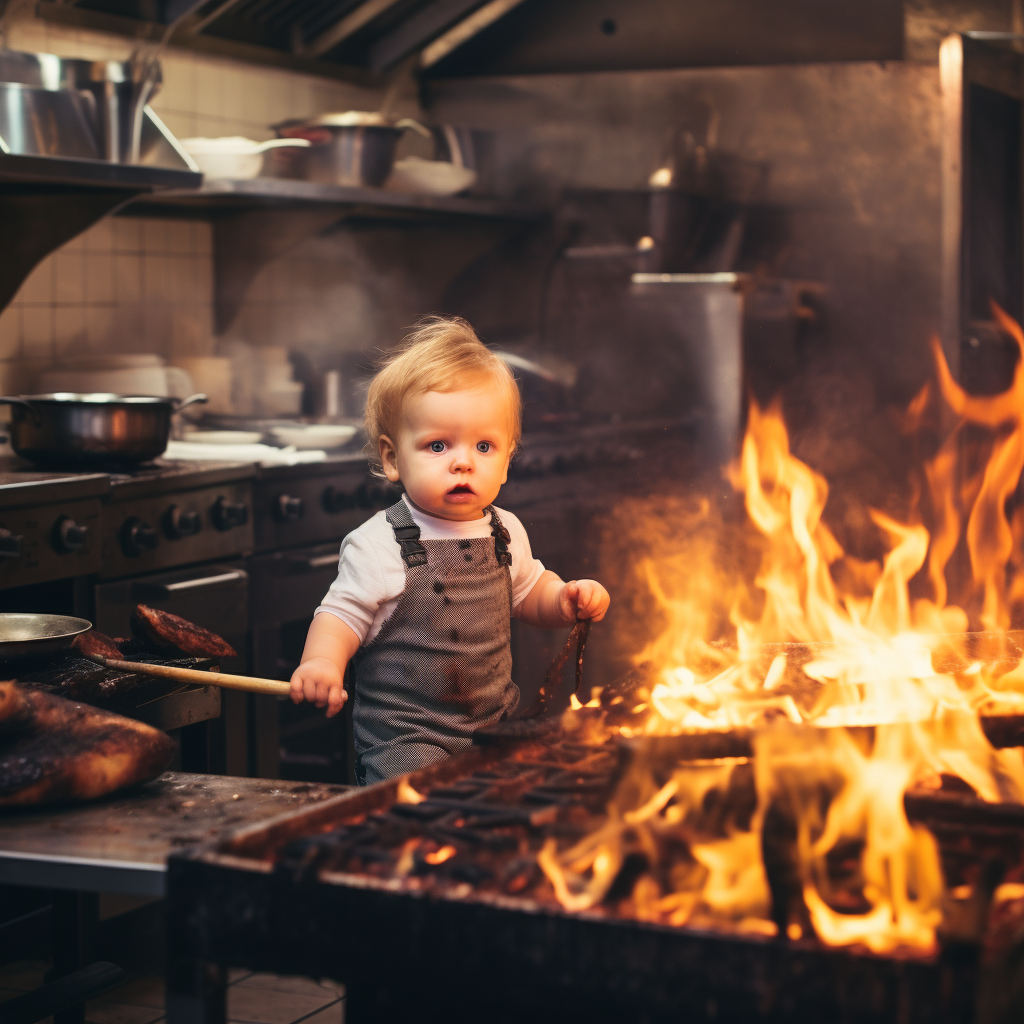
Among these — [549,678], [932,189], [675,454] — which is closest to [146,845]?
[549,678]

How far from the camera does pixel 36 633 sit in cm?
178

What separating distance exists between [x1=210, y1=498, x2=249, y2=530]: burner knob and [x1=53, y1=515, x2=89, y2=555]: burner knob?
0.41 metres

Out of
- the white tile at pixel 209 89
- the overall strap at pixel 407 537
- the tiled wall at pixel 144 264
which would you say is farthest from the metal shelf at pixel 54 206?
the overall strap at pixel 407 537

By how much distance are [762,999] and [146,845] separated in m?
0.59

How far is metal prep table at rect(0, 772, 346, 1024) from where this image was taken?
4.00ft

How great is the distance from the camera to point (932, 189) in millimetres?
4723

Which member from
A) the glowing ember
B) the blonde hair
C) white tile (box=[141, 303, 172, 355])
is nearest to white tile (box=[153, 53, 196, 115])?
white tile (box=[141, 303, 172, 355])

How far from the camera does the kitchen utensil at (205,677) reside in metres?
1.50

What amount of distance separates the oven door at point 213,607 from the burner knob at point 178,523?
78mm

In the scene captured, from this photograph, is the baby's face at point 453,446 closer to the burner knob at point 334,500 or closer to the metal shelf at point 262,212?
the burner knob at point 334,500

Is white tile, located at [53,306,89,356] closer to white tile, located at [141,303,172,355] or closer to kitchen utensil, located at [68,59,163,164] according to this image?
white tile, located at [141,303,172,355]

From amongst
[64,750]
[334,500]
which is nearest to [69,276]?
[334,500]

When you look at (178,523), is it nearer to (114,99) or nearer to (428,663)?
(114,99)

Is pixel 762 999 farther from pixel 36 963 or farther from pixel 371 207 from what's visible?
pixel 371 207
